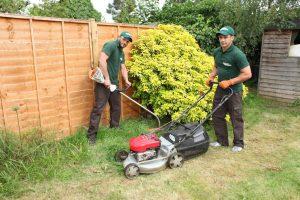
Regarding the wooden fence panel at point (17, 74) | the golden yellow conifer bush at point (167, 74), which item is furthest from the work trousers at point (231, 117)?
the wooden fence panel at point (17, 74)

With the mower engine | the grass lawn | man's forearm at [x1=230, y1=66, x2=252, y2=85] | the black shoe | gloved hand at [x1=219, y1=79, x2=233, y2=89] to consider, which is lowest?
the grass lawn

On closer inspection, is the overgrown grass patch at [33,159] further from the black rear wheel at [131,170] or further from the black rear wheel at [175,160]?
the black rear wheel at [175,160]

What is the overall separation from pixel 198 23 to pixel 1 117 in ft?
21.1

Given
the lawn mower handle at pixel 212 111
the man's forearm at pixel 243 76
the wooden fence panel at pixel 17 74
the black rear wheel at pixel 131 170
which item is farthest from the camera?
the man's forearm at pixel 243 76

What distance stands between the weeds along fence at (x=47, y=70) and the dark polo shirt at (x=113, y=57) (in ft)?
1.45

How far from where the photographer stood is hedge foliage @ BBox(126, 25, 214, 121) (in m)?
6.22

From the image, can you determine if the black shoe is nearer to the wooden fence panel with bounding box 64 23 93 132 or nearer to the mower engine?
the wooden fence panel with bounding box 64 23 93 132

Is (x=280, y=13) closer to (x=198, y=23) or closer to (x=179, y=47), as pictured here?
(x=198, y=23)

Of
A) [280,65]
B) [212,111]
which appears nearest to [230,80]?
[212,111]

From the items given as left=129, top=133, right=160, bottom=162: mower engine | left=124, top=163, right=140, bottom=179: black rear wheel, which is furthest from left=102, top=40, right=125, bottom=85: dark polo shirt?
left=124, top=163, right=140, bottom=179: black rear wheel

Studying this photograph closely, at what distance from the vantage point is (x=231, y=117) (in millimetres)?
5449

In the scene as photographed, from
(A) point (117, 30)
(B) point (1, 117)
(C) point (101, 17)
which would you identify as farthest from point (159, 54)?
(C) point (101, 17)

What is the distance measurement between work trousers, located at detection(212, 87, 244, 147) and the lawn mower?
243 millimetres

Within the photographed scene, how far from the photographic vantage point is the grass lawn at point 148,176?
155 inches
